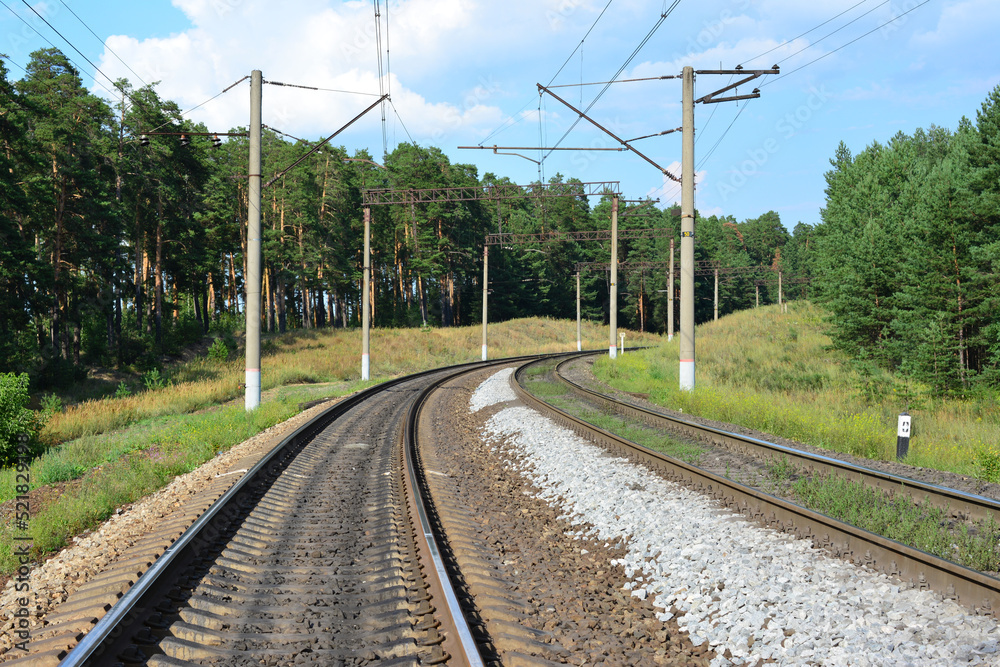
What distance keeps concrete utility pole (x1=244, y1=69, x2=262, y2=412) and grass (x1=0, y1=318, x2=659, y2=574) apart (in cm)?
92

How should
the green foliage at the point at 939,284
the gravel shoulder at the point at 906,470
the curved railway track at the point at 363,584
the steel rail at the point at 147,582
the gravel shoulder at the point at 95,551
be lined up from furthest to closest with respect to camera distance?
1. the green foliage at the point at 939,284
2. the gravel shoulder at the point at 906,470
3. the gravel shoulder at the point at 95,551
4. the curved railway track at the point at 363,584
5. the steel rail at the point at 147,582

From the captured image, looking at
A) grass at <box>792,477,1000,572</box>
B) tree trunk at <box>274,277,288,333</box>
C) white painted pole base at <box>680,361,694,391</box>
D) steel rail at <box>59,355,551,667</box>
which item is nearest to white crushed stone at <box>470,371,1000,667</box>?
grass at <box>792,477,1000,572</box>

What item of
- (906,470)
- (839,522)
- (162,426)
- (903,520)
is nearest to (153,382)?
(162,426)

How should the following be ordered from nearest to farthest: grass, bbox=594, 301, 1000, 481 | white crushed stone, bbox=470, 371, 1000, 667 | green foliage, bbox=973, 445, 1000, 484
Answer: white crushed stone, bbox=470, 371, 1000, 667
green foliage, bbox=973, 445, 1000, 484
grass, bbox=594, 301, 1000, 481

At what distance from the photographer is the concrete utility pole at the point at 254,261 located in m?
15.6

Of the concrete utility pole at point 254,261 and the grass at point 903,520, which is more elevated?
the concrete utility pole at point 254,261

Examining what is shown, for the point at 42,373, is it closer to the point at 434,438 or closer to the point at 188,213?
the point at 188,213

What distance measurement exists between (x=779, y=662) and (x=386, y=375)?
31.8 metres

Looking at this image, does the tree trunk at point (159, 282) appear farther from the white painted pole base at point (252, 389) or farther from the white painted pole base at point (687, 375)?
the white painted pole base at point (687, 375)

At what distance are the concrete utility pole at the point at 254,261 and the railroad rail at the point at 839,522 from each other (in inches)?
375

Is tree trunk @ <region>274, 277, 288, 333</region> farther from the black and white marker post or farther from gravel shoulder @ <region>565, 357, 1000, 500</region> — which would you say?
the black and white marker post

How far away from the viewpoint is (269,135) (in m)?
67.2

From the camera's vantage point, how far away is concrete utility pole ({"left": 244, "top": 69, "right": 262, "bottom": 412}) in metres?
15.6

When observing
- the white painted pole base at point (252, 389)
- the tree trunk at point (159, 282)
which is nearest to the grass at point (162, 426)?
the white painted pole base at point (252, 389)
